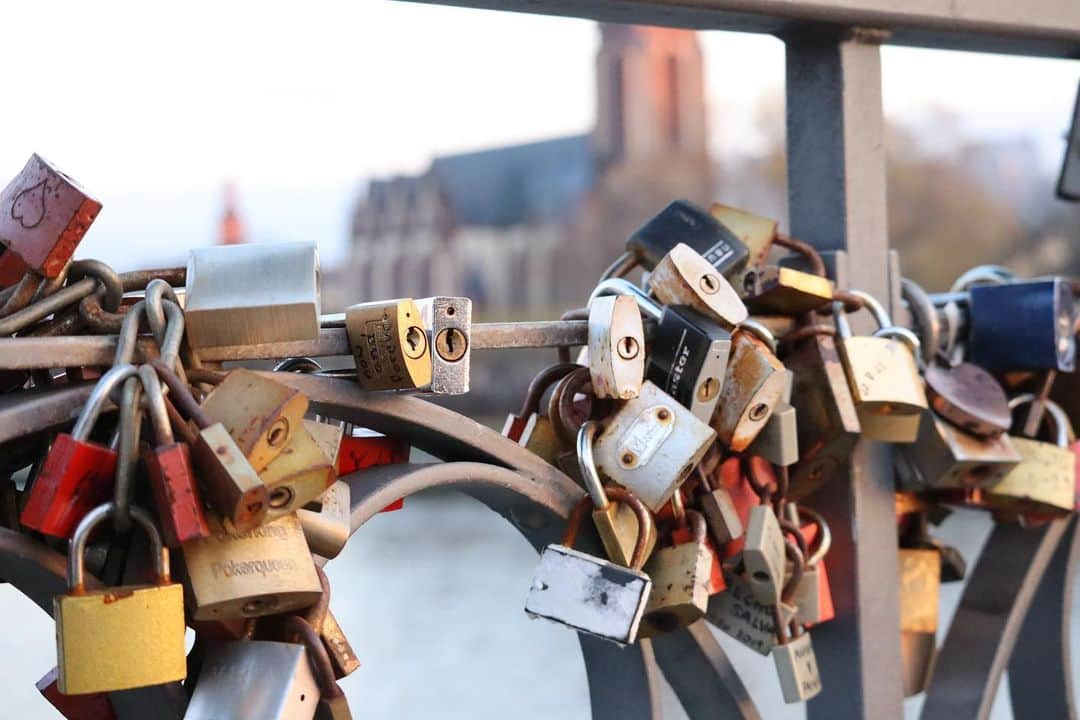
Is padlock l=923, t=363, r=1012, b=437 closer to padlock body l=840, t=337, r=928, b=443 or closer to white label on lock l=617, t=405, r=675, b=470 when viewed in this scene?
padlock body l=840, t=337, r=928, b=443

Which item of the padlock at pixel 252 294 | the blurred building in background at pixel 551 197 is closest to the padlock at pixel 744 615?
the padlock at pixel 252 294

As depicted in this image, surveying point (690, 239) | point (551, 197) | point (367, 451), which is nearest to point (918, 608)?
point (690, 239)

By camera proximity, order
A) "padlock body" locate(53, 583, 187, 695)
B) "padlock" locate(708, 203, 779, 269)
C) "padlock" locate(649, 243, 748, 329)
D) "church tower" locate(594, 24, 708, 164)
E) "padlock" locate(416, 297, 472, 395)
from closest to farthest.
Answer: "padlock body" locate(53, 583, 187, 695)
"padlock" locate(416, 297, 472, 395)
"padlock" locate(649, 243, 748, 329)
"padlock" locate(708, 203, 779, 269)
"church tower" locate(594, 24, 708, 164)

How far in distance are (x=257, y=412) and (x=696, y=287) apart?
265mm

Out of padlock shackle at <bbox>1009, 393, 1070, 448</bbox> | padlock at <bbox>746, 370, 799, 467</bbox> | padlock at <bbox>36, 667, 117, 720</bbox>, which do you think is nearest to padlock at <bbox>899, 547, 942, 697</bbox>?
padlock shackle at <bbox>1009, 393, 1070, 448</bbox>

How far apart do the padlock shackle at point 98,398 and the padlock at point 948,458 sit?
50 centimetres

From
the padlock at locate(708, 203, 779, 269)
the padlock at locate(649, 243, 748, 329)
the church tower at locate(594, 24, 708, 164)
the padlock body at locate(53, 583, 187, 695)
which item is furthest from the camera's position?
the church tower at locate(594, 24, 708, 164)

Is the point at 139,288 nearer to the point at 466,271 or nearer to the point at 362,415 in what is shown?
the point at 362,415

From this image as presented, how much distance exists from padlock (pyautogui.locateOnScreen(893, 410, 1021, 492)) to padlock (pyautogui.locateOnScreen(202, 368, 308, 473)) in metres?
0.45

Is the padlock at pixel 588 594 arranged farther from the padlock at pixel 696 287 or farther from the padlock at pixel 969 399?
the padlock at pixel 969 399

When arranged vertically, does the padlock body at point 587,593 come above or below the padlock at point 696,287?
below

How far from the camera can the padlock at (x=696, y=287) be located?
0.64m

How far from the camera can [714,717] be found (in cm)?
73

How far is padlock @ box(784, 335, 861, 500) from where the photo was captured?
711 millimetres
